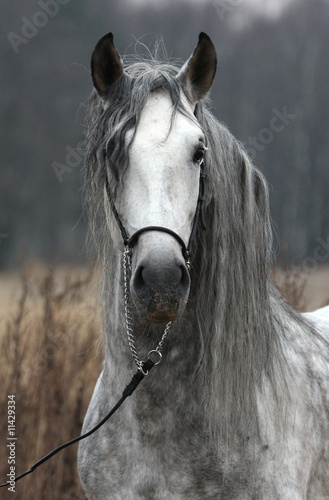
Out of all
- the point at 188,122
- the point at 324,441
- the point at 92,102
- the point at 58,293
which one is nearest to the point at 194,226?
the point at 188,122

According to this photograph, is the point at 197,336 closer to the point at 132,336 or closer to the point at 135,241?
the point at 132,336

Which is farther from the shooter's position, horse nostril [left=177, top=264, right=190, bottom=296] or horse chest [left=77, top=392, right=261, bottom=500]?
horse chest [left=77, top=392, right=261, bottom=500]

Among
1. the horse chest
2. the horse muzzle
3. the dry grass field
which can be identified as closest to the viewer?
the horse muzzle

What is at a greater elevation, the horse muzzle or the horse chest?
the horse muzzle

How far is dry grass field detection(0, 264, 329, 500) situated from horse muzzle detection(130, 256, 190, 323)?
73.9 inches

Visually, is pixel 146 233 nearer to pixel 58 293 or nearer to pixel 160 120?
pixel 160 120

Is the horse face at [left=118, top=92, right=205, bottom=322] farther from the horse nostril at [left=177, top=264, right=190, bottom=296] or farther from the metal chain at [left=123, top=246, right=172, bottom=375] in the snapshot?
the metal chain at [left=123, top=246, right=172, bottom=375]

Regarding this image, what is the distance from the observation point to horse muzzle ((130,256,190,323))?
1.46 metres

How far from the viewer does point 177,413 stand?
185 cm

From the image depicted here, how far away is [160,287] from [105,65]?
0.80 m

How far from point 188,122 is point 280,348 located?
91cm

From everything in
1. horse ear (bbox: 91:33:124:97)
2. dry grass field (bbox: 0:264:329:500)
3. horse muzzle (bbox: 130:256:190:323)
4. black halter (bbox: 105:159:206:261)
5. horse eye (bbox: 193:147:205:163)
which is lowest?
dry grass field (bbox: 0:264:329:500)

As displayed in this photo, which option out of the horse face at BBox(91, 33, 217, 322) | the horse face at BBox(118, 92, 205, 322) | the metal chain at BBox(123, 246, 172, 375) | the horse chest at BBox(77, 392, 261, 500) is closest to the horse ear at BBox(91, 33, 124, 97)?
the horse face at BBox(91, 33, 217, 322)

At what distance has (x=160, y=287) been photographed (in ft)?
4.80
